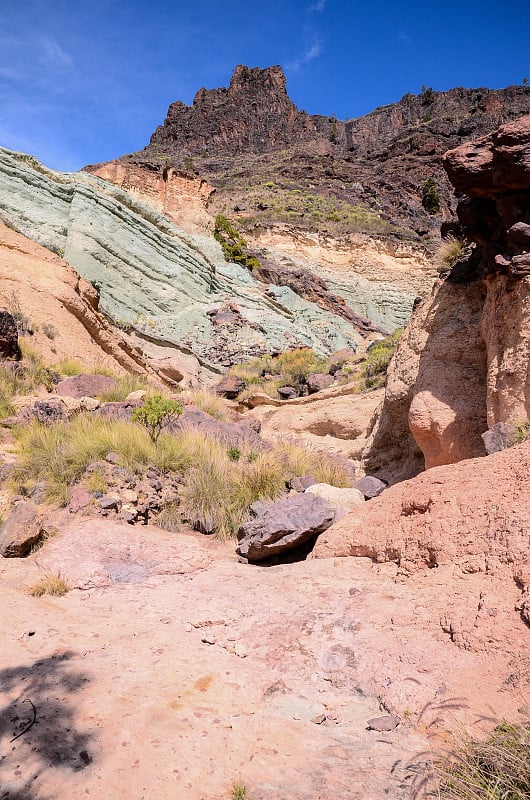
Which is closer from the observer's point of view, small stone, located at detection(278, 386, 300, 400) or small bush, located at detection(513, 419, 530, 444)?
small bush, located at detection(513, 419, 530, 444)

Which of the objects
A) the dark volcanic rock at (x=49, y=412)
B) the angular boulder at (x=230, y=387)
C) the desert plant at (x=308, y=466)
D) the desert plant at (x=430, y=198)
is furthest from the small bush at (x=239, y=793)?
the desert plant at (x=430, y=198)

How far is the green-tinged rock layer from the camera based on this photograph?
619 inches

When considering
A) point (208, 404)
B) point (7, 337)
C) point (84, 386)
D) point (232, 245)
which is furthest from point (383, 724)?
point (232, 245)

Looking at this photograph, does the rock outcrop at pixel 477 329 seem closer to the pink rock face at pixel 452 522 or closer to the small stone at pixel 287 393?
the pink rock face at pixel 452 522

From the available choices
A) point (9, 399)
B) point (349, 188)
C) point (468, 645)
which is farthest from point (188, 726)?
point (349, 188)

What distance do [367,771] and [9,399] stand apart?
6488mm

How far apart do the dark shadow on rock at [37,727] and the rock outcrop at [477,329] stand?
380 centimetres

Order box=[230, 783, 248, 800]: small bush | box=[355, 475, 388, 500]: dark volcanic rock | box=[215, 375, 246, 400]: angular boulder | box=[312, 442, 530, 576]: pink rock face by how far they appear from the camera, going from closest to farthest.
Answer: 1. box=[230, 783, 248, 800]: small bush
2. box=[312, 442, 530, 576]: pink rock face
3. box=[355, 475, 388, 500]: dark volcanic rock
4. box=[215, 375, 246, 400]: angular boulder

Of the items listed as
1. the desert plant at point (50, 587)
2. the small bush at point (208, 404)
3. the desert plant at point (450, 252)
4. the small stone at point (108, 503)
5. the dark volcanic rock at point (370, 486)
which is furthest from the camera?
the small bush at point (208, 404)

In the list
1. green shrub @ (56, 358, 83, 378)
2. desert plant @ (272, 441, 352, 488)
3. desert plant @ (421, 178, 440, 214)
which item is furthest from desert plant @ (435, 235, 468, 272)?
desert plant @ (421, 178, 440, 214)

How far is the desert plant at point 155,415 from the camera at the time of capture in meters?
6.05

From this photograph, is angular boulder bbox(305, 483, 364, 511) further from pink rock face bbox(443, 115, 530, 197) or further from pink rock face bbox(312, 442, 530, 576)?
pink rock face bbox(443, 115, 530, 197)

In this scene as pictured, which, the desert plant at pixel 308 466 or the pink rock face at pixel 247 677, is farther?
the desert plant at pixel 308 466

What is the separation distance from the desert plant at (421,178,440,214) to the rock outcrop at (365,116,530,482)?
149ft
